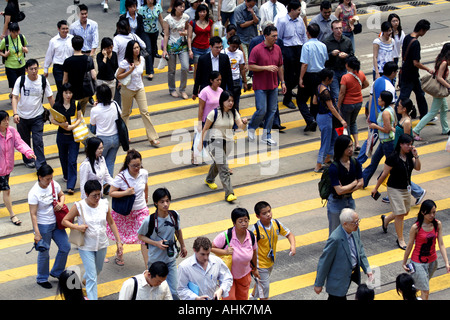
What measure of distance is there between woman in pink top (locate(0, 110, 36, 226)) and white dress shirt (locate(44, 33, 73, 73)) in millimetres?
3556

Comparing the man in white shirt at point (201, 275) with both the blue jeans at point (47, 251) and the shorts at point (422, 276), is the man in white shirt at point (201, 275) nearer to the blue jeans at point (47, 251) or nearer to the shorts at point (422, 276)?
the blue jeans at point (47, 251)

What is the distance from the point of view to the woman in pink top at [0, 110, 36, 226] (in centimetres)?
1229

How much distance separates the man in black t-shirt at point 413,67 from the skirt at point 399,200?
4468 millimetres

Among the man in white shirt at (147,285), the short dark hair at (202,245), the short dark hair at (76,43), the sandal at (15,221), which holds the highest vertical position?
the short dark hair at (76,43)

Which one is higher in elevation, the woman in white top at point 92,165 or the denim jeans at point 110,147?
the woman in white top at point 92,165

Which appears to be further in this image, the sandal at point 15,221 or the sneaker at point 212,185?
the sneaker at point 212,185

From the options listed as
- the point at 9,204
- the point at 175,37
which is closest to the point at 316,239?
the point at 9,204

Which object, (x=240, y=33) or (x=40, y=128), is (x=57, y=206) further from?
(x=240, y=33)

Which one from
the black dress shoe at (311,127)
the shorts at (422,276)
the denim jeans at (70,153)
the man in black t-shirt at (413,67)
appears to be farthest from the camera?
the black dress shoe at (311,127)

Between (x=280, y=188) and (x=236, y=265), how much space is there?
4156 mm

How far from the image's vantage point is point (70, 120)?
13242 millimetres

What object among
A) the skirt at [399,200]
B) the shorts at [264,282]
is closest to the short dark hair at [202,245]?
the shorts at [264,282]

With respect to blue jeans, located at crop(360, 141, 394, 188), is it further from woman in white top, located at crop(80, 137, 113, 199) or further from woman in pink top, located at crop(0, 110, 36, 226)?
woman in pink top, located at crop(0, 110, 36, 226)

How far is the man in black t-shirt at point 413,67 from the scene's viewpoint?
15.6 m
